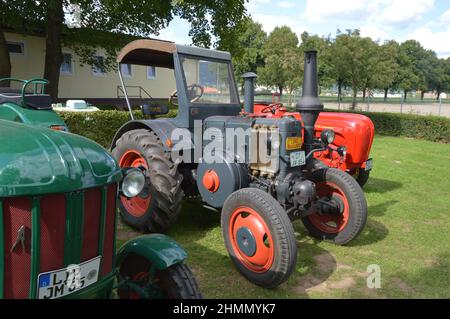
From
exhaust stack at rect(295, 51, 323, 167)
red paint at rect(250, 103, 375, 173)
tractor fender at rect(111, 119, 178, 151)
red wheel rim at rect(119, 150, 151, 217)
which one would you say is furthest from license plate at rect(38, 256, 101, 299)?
red paint at rect(250, 103, 375, 173)

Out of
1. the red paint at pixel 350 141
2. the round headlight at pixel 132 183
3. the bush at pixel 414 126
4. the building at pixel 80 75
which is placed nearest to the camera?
the round headlight at pixel 132 183

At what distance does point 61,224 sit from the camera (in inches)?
71.5

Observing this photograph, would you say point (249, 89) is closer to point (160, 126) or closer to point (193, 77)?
point (193, 77)

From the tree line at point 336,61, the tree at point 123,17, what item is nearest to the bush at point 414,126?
the tree line at point 336,61

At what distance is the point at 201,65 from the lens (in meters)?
4.69

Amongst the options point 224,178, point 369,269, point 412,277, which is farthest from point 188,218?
point 412,277

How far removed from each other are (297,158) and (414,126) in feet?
44.2

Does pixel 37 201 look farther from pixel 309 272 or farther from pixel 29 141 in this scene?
pixel 309 272

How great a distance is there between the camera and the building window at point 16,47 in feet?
53.6

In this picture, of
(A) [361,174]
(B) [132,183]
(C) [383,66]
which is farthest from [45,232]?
(C) [383,66]

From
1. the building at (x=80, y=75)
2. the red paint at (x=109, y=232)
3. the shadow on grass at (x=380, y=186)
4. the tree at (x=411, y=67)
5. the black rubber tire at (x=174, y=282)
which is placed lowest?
the shadow on grass at (x=380, y=186)

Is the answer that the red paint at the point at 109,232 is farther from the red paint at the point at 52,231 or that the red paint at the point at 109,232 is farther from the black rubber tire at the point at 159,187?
the black rubber tire at the point at 159,187
